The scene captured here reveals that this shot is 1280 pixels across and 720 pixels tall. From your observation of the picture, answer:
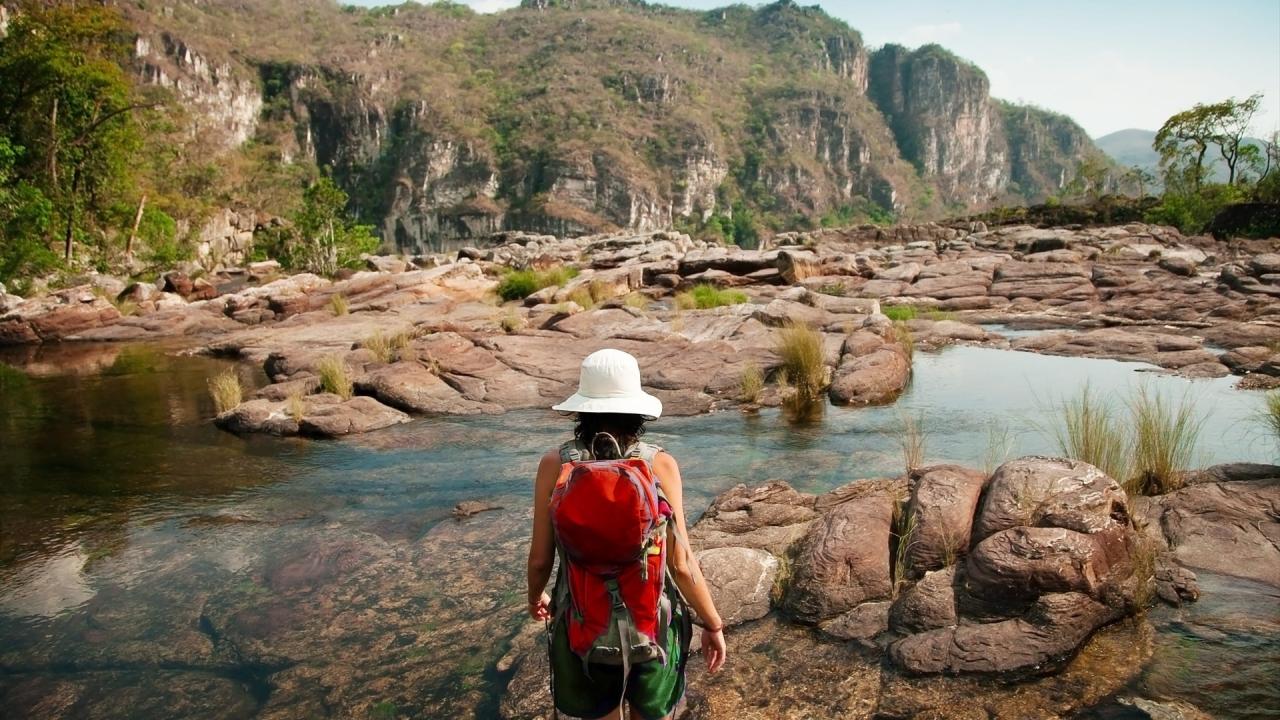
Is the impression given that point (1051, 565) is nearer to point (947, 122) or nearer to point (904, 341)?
point (904, 341)

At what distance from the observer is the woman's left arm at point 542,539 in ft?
8.39

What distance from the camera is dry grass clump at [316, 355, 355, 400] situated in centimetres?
1070

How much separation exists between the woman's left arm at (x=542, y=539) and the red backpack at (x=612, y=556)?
74mm

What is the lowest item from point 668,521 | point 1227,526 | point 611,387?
point 1227,526

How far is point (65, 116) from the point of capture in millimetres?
29578

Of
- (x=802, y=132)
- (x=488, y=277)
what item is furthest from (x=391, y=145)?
(x=488, y=277)

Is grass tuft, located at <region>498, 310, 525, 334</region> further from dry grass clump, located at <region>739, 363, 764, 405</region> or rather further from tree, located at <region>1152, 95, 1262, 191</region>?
tree, located at <region>1152, 95, 1262, 191</region>

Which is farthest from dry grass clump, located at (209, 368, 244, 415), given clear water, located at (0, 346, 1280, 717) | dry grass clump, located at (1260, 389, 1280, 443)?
dry grass clump, located at (1260, 389, 1280, 443)

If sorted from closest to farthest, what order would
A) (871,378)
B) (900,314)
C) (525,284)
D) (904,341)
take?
(871,378) < (904,341) < (900,314) < (525,284)

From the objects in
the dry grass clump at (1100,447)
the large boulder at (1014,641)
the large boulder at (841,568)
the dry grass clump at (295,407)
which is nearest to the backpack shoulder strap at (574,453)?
the large boulder at (1014,641)

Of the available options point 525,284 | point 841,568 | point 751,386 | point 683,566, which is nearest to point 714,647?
point 683,566

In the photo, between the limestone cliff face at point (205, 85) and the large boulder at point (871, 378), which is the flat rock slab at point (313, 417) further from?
the limestone cliff face at point (205, 85)

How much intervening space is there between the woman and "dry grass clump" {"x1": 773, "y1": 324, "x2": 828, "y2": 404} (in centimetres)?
797

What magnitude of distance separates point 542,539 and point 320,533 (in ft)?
14.0
